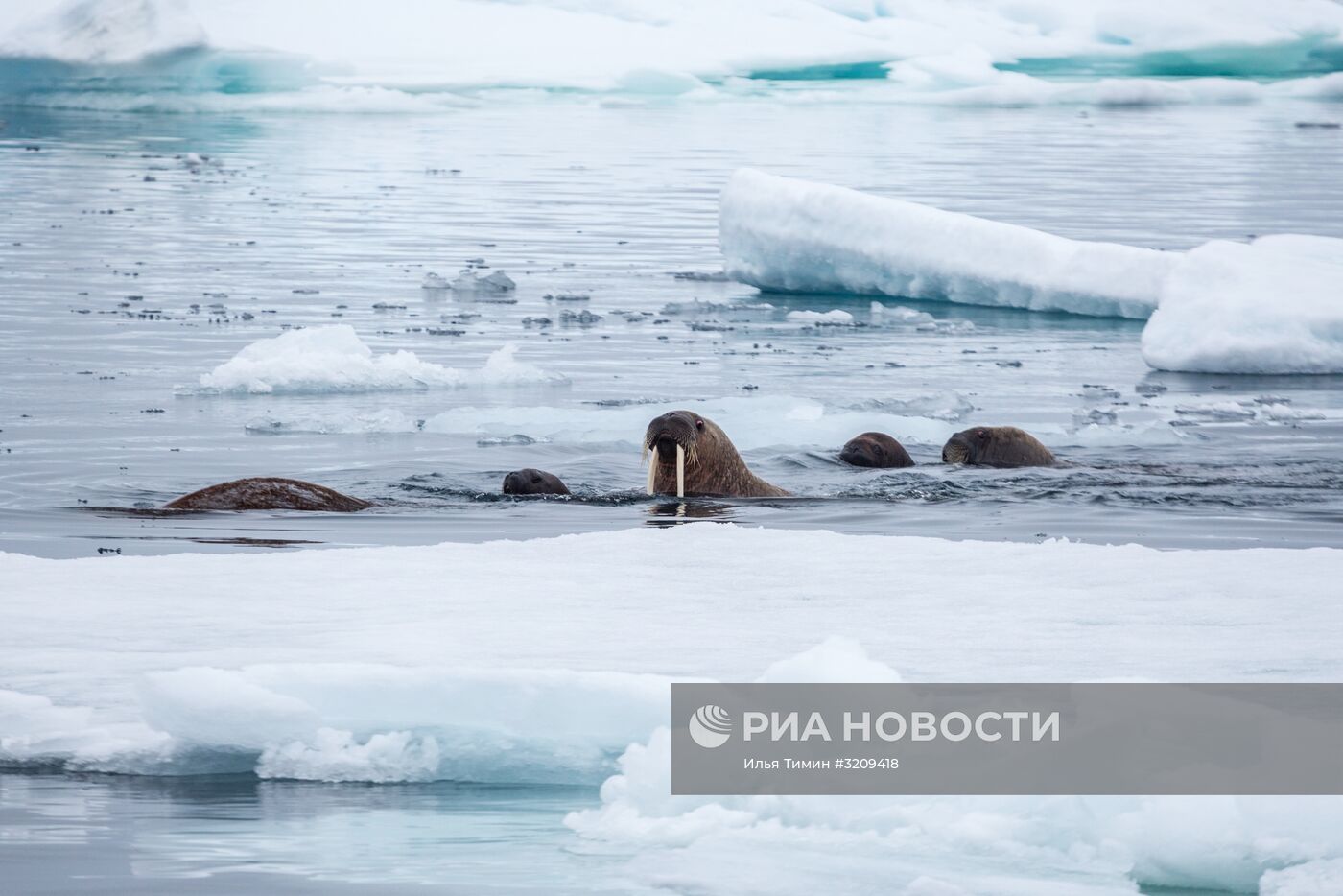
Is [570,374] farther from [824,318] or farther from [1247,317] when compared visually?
[1247,317]

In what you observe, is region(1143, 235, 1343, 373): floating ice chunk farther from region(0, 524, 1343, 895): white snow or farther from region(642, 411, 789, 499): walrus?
region(0, 524, 1343, 895): white snow

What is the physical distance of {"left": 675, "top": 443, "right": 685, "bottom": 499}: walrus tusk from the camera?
8.95 meters

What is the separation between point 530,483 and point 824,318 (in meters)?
8.86

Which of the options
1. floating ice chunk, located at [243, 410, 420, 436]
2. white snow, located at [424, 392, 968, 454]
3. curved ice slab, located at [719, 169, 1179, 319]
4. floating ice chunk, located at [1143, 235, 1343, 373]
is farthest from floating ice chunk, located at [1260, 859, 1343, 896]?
curved ice slab, located at [719, 169, 1179, 319]

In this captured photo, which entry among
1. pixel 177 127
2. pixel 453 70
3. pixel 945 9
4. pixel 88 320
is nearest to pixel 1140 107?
pixel 945 9

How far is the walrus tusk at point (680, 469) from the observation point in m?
8.95

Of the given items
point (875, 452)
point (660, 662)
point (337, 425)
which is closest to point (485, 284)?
point (337, 425)

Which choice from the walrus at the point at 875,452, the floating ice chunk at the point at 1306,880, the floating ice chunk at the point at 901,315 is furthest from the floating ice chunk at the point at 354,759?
the floating ice chunk at the point at 901,315

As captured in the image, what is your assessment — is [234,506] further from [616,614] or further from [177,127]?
[177,127]

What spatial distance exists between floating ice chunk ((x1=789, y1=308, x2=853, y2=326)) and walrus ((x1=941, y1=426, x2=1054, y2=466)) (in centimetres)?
706

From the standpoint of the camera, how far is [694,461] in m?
9.13

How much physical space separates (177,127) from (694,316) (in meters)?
38.6

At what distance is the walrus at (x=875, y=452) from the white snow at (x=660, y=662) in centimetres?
Result: 333

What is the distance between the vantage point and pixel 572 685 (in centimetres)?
408
